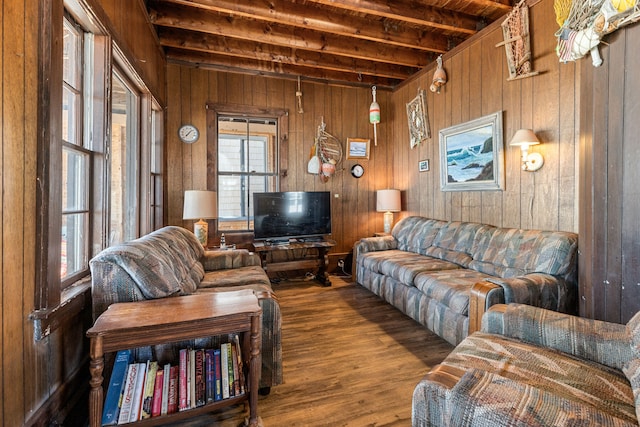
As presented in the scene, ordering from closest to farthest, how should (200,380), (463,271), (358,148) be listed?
(200,380) → (463,271) → (358,148)

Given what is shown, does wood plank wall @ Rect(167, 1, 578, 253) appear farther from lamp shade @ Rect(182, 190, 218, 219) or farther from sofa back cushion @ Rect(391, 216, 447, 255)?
lamp shade @ Rect(182, 190, 218, 219)

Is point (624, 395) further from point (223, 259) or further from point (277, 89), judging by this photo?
point (277, 89)

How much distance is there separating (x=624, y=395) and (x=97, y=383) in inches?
77.4

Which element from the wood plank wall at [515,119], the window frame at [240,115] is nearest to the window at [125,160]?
the window frame at [240,115]

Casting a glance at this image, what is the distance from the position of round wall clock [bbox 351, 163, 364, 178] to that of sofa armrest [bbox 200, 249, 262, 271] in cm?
231

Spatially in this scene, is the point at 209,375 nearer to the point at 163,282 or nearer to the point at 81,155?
the point at 163,282

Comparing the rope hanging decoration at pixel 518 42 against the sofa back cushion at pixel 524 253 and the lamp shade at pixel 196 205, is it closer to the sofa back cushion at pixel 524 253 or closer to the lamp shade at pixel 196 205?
the sofa back cushion at pixel 524 253

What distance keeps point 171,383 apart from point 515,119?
346 centimetres

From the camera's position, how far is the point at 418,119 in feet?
13.8

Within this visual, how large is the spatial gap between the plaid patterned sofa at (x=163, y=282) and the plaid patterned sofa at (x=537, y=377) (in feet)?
3.05

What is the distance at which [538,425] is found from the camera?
868mm

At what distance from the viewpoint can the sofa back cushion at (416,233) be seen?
3613 mm

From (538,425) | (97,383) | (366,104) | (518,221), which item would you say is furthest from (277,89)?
(538,425)

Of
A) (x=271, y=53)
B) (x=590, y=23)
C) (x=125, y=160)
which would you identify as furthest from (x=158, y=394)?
(x=271, y=53)
